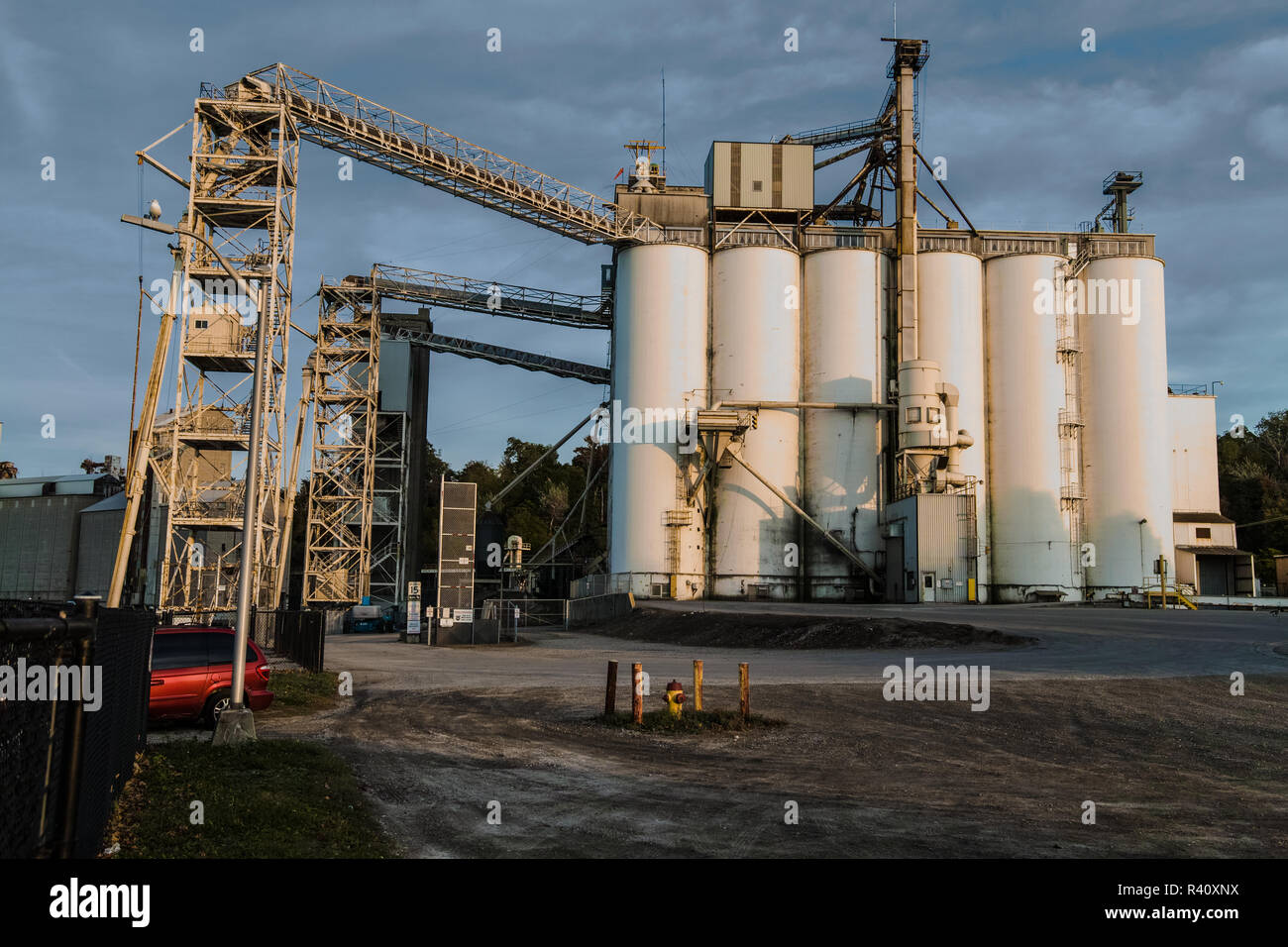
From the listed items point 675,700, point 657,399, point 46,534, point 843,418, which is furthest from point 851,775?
point 46,534

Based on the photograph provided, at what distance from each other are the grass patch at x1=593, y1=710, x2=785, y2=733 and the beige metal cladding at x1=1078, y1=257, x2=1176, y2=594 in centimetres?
4707

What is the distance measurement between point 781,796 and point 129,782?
7054 millimetres

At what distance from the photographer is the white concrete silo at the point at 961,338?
59.2 m

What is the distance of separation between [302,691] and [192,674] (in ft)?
17.8

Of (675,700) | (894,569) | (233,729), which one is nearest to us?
(233,729)

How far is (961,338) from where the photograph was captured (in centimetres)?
5975

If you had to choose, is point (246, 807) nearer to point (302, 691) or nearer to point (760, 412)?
point (302, 691)

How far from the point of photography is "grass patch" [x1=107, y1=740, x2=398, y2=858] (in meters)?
8.31

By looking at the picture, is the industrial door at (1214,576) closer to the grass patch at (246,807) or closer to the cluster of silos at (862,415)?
the cluster of silos at (862,415)

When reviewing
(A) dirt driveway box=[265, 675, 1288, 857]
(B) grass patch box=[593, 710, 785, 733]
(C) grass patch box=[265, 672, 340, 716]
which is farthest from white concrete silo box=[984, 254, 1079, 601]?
(B) grass patch box=[593, 710, 785, 733]

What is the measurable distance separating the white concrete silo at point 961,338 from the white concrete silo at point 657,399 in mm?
13155

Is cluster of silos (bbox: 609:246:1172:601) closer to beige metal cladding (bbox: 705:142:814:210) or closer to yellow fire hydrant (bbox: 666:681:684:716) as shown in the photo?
beige metal cladding (bbox: 705:142:814:210)

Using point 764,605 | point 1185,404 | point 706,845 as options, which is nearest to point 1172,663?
point 706,845
